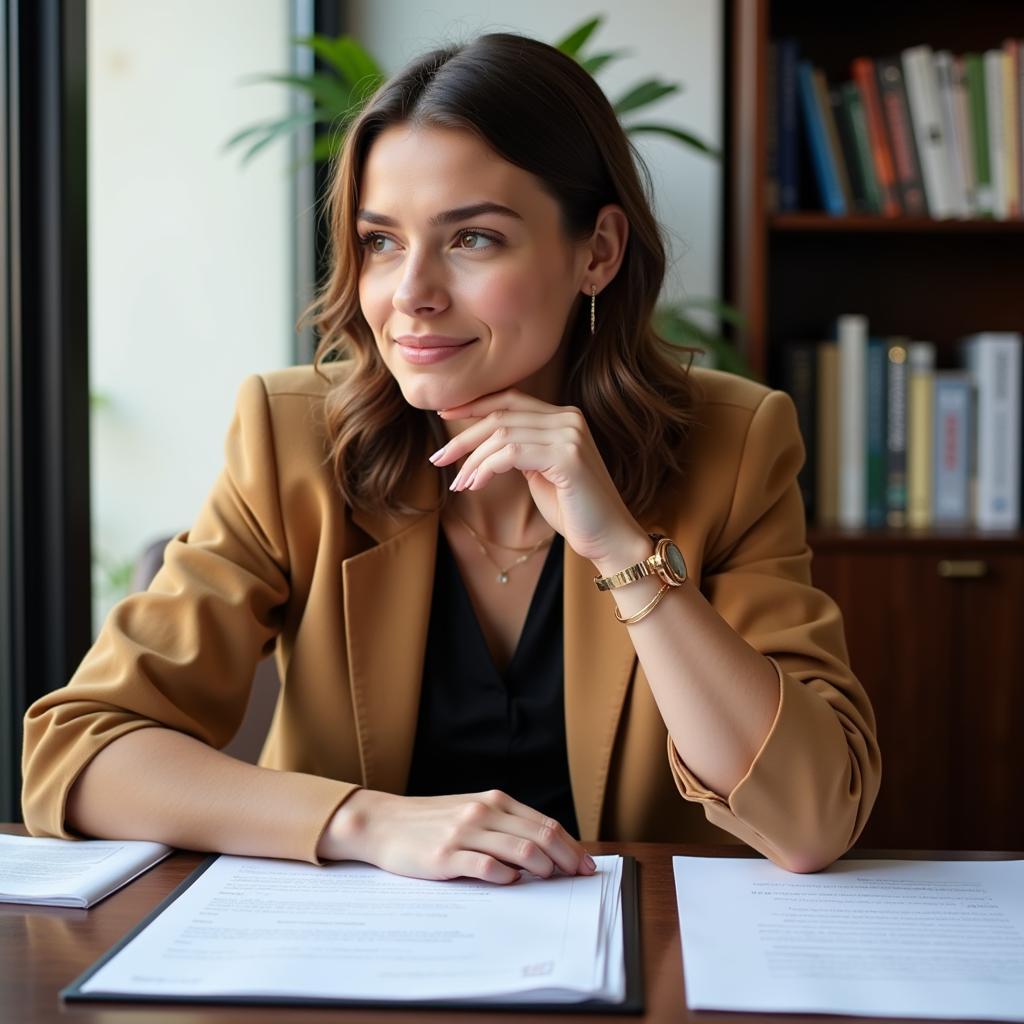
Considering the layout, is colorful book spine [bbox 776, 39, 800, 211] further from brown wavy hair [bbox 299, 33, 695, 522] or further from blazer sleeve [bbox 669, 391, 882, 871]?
blazer sleeve [bbox 669, 391, 882, 871]

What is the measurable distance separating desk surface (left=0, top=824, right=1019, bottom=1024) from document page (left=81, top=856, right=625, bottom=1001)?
0.02 m

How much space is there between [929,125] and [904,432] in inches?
26.5

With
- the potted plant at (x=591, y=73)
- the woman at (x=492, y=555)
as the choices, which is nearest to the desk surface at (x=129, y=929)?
the woman at (x=492, y=555)

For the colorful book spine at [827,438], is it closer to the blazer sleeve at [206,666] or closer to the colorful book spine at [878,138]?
the colorful book spine at [878,138]

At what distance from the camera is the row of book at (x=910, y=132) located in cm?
269

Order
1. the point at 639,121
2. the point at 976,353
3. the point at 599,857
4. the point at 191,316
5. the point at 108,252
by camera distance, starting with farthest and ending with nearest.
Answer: the point at 639,121 < the point at 976,353 < the point at 191,316 < the point at 108,252 < the point at 599,857

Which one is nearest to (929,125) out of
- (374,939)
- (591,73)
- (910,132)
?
(910,132)

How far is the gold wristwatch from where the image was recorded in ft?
4.09

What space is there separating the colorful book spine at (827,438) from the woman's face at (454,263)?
1418 millimetres

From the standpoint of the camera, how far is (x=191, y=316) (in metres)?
2.44

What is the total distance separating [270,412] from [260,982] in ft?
2.92

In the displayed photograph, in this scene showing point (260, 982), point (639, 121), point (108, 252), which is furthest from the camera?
point (639, 121)

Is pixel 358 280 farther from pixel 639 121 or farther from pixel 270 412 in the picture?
pixel 639 121

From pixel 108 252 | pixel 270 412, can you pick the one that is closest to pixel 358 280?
pixel 270 412
